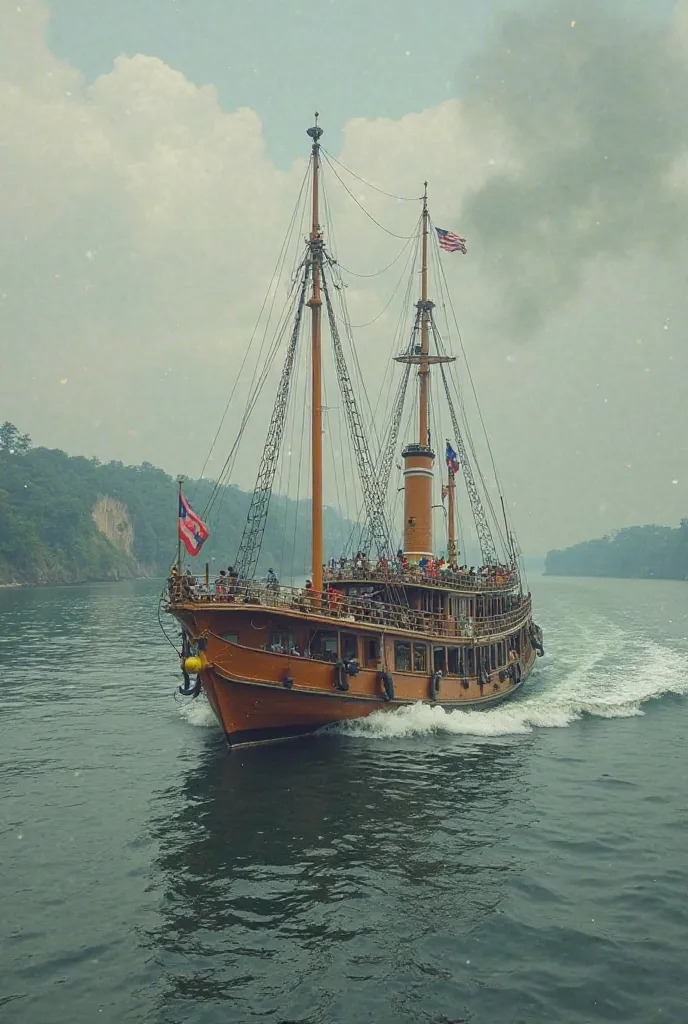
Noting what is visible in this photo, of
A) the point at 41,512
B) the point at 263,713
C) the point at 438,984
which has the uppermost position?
the point at 41,512

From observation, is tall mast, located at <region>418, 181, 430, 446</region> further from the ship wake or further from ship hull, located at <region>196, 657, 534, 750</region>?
→ ship hull, located at <region>196, 657, 534, 750</region>

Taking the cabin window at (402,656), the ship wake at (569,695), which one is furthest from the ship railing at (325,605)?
the ship wake at (569,695)

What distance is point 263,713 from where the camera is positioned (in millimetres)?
22828

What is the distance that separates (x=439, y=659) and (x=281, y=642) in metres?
7.72

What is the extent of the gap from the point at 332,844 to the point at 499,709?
15.7m

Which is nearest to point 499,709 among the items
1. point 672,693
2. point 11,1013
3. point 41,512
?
point 672,693

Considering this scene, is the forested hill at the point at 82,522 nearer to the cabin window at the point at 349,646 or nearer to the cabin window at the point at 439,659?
the cabin window at the point at 439,659

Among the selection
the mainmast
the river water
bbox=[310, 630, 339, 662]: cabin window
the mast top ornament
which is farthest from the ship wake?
the mast top ornament

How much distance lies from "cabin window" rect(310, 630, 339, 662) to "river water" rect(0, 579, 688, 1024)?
280 centimetres

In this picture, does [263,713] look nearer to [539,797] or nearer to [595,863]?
[539,797]

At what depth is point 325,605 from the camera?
83.8ft

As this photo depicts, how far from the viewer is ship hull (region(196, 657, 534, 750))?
22.1 meters

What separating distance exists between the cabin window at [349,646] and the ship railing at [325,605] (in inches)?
25.3

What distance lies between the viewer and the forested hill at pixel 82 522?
118 meters
